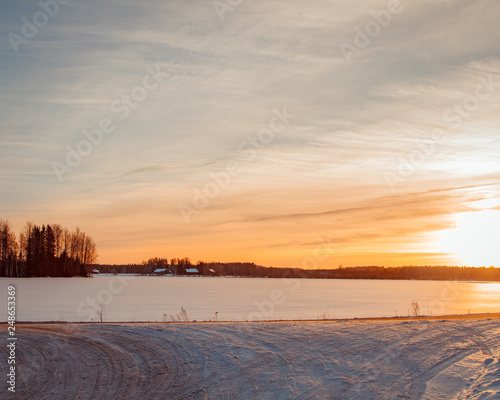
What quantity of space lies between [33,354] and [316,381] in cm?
754

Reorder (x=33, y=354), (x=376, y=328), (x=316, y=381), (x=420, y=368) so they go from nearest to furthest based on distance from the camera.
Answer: (x=316, y=381)
(x=420, y=368)
(x=33, y=354)
(x=376, y=328)

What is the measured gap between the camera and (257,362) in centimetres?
1151

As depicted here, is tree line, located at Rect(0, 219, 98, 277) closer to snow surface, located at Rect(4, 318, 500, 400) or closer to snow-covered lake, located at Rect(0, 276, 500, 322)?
snow-covered lake, located at Rect(0, 276, 500, 322)

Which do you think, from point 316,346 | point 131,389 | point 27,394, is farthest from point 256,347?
point 27,394

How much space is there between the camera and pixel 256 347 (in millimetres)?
12766

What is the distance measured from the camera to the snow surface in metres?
9.76

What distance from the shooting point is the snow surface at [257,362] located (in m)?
9.76

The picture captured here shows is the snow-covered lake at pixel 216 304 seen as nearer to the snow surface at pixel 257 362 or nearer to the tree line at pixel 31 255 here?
the snow surface at pixel 257 362

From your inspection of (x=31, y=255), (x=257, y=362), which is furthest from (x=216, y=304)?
(x=31, y=255)

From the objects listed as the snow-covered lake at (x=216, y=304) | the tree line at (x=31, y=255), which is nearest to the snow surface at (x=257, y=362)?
the snow-covered lake at (x=216, y=304)

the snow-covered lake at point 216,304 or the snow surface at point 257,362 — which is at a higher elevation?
the snow surface at point 257,362

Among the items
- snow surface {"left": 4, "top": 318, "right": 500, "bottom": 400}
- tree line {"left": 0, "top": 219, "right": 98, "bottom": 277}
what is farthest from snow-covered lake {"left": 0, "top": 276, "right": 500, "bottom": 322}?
tree line {"left": 0, "top": 219, "right": 98, "bottom": 277}

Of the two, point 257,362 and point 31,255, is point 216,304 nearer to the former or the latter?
point 257,362

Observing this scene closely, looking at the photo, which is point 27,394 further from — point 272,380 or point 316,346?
point 316,346
